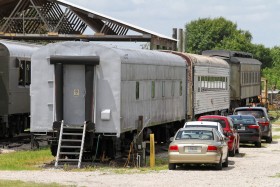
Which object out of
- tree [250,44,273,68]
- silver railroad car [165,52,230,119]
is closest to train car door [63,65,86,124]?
silver railroad car [165,52,230,119]

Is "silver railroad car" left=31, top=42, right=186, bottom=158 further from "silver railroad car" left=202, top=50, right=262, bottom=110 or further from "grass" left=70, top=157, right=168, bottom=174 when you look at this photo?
"silver railroad car" left=202, top=50, right=262, bottom=110

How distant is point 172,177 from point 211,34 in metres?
134

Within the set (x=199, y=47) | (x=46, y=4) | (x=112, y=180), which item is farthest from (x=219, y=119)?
(x=199, y=47)

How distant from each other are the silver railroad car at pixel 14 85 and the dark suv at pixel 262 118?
1007cm

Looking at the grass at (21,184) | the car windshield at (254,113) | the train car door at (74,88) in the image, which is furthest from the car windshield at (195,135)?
the car windshield at (254,113)

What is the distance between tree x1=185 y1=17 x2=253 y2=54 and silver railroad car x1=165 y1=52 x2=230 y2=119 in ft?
329

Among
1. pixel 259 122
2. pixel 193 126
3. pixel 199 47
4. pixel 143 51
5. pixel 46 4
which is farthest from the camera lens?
pixel 199 47

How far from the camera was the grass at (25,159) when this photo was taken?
25.6 m

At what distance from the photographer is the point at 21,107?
35375 millimetres

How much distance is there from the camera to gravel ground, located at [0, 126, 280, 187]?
2169cm

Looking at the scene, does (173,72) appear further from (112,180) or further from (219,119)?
(112,180)

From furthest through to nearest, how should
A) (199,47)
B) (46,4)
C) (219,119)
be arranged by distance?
(199,47) < (46,4) < (219,119)

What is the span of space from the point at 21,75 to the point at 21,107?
1.24 metres

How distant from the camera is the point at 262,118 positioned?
1629 inches
